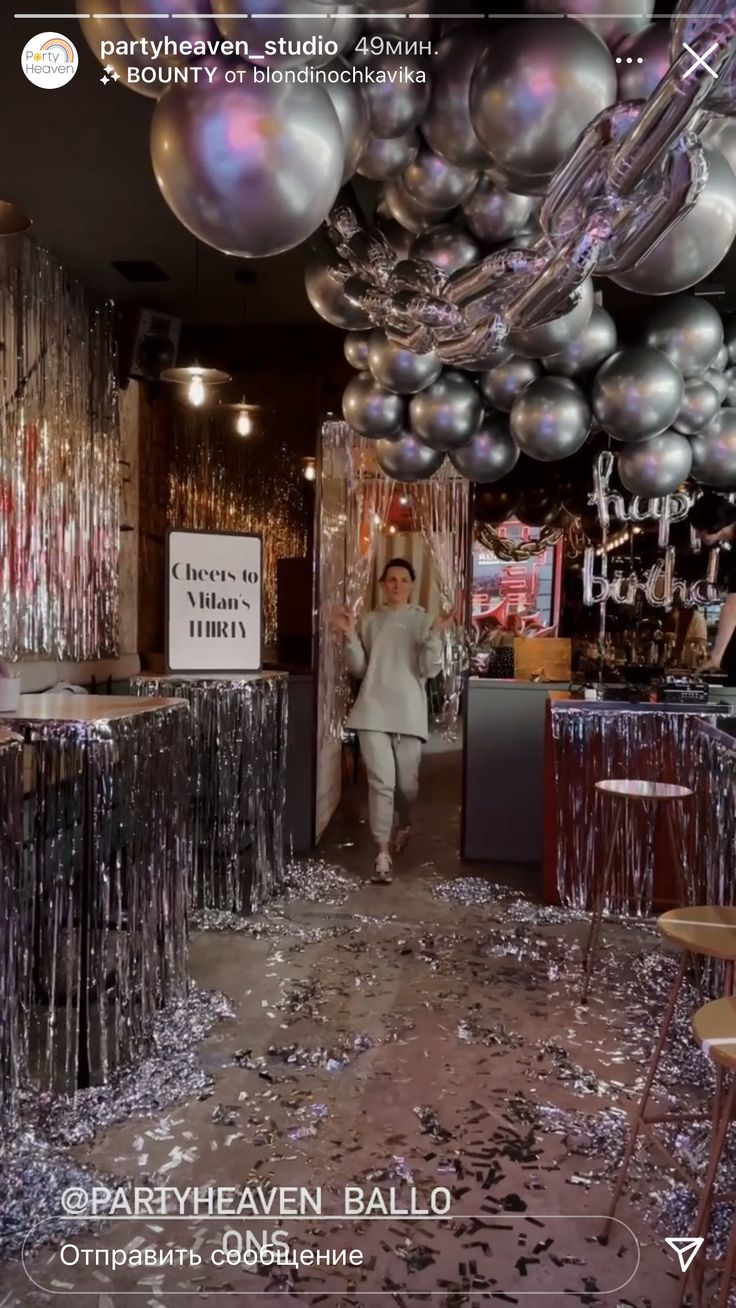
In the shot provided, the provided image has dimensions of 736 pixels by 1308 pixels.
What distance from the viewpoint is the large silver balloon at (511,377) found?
10.2 feet

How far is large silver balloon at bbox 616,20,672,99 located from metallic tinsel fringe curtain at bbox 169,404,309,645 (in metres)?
3.68

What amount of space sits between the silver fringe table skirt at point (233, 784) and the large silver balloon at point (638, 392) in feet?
5.40

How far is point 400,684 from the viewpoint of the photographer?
167 inches

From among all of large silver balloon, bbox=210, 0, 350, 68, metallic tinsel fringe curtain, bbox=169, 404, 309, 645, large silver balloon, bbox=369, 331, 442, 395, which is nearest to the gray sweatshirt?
metallic tinsel fringe curtain, bbox=169, 404, 309, 645

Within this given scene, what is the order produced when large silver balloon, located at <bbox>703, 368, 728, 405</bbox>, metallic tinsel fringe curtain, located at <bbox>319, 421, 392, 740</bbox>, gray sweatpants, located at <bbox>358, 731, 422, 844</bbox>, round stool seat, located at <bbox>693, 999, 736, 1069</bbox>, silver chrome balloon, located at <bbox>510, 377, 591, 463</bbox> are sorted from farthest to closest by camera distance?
metallic tinsel fringe curtain, located at <bbox>319, 421, 392, 740</bbox> < gray sweatpants, located at <bbox>358, 731, 422, 844</bbox> < large silver balloon, located at <bbox>703, 368, 728, 405</bbox> < silver chrome balloon, located at <bbox>510, 377, 591, 463</bbox> < round stool seat, located at <bbox>693, 999, 736, 1069</bbox>

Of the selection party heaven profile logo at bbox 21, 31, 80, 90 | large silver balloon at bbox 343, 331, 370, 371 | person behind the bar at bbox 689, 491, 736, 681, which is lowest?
person behind the bar at bbox 689, 491, 736, 681

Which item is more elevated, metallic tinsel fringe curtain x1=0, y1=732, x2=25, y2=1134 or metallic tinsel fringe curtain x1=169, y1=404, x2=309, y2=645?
metallic tinsel fringe curtain x1=169, y1=404, x2=309, y2=645

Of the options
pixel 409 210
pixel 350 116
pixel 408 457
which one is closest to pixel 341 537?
pixel 408 457

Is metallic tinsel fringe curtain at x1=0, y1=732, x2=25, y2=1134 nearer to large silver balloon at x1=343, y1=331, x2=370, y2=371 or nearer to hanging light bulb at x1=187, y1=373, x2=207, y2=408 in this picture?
large silver balloon at x1=343, y1=331, x2=370, y2=371

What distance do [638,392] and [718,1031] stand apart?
214 centimetres

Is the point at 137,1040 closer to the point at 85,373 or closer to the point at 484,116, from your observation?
the point at 484,116

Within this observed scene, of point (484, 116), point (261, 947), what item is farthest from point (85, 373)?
point (484, 116)

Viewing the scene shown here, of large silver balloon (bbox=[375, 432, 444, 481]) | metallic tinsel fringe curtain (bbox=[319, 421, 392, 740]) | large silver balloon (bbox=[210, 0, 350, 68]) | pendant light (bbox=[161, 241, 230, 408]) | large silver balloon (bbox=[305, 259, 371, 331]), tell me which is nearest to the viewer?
large silver balloon (bbox=[210, 0, 350, 68])

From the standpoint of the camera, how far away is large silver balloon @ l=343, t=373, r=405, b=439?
327cm
